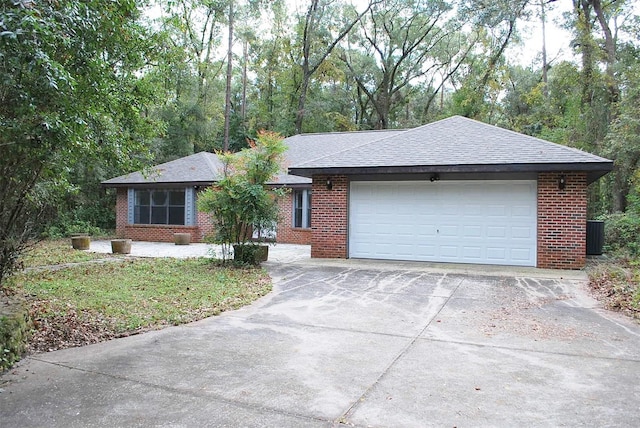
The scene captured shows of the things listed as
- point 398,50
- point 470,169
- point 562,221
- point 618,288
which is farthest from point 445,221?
point 398,50

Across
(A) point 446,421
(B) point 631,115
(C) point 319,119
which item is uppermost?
(C) point 319,119

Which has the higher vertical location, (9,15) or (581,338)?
(9,15)

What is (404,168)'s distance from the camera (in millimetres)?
11430

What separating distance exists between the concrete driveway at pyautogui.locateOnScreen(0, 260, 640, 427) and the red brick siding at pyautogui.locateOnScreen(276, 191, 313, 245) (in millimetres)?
10486

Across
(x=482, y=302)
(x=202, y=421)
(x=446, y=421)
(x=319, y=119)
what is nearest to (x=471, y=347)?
(x=446, y=421)

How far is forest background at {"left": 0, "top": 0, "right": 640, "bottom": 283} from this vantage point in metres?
3.97

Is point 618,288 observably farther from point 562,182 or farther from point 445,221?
point 445,221

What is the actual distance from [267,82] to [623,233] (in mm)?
28508

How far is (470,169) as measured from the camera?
10.8 metres

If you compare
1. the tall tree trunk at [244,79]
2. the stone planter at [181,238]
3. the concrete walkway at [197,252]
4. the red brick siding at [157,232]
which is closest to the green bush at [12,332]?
the concrete walkway at [197,252]

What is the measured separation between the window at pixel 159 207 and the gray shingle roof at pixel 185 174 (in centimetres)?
58

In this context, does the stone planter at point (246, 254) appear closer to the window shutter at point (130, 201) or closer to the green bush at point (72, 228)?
the window shutter at point (130, 201)

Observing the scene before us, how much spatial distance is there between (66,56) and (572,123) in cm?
1988

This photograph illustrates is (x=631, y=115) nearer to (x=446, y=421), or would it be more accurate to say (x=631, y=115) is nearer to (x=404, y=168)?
(x=404, y=168)
